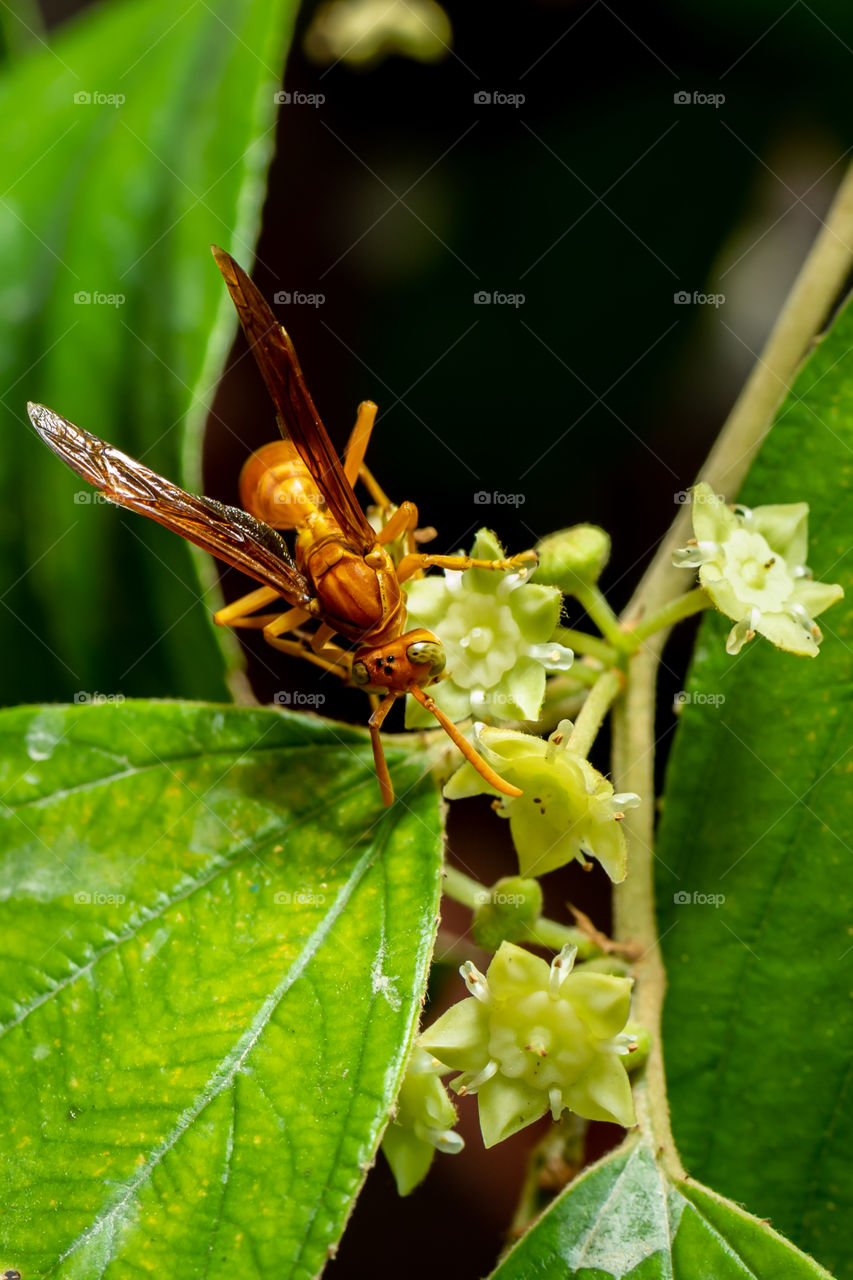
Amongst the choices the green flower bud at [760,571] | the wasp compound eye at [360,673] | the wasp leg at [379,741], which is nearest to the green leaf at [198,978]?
the wasp leg at [379,741]

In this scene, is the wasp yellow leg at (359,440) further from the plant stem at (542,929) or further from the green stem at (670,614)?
the plant stem at (542,929)

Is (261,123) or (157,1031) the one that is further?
(261,123)

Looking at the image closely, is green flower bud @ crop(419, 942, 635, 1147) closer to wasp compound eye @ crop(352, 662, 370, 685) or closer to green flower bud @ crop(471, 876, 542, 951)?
green flower bud @ crop(471, 876, 542, 951)

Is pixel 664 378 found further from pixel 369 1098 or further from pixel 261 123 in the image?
pixel 369 1098

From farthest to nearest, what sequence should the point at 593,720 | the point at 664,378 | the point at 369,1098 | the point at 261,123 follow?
the point at 664,378
the point at 261,123
the point at 593,720
the point at 369,1098

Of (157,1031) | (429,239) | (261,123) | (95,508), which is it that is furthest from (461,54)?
(157,1031)

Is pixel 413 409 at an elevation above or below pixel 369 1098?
above

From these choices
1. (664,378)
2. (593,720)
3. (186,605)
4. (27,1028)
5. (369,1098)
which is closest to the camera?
(369,1098)
